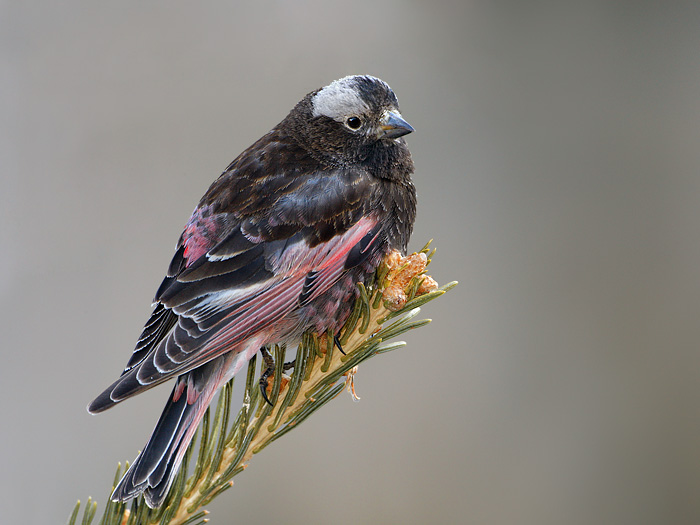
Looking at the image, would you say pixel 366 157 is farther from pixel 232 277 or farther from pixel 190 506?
pixel 190 506

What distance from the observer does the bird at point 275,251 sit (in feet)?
2.81

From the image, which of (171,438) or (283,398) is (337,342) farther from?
(171,438)

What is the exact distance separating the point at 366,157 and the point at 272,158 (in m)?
0.17

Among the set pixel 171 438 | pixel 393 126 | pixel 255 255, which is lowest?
pixel 171 438

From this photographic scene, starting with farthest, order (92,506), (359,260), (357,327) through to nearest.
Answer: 1. (359,260)
2. (357,327)
3. (92,506)

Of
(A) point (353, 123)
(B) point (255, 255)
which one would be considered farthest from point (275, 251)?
(A) point (353, 123)

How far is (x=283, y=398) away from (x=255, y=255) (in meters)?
0.24

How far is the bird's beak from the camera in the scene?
42.3 inches

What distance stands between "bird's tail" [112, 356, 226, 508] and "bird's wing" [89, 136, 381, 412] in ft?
0.15

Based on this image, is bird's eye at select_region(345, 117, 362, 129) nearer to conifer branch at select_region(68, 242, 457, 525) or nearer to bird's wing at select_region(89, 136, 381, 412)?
bird's wing at select_region(89, 136, 381, 412)

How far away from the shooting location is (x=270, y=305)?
921 mm

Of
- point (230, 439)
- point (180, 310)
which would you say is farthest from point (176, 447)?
point (180, 310)

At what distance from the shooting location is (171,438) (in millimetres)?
769

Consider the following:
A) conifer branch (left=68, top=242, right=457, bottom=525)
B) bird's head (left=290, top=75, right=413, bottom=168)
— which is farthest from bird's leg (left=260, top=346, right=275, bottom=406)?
bird's head (left=290, top=75, right=413, bottom=168)
